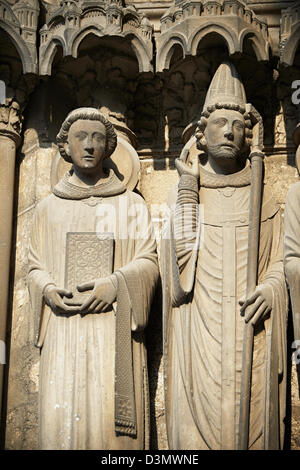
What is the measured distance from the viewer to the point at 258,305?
9.48 metres

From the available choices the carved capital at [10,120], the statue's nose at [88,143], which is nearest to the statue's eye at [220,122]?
the statue's nose at [88,143]

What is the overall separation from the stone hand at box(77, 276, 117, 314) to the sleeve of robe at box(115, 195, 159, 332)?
0.10m

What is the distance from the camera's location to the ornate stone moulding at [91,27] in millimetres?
10430

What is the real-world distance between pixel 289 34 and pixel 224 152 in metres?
1.05

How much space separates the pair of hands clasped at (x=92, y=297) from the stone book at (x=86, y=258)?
0.05 meters

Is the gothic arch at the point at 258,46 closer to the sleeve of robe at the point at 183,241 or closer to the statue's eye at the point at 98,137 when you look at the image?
the sleeve of robe at the point at 183,241

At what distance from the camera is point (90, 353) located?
9.58m

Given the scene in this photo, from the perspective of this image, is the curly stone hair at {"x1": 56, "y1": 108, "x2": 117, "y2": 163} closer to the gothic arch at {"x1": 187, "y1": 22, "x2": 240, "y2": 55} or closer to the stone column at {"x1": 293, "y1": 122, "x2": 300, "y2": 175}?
the gothic arch at {"x1": 187, "y1": 22, "x2": 240, "y2": 55}

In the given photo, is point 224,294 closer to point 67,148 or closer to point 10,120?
point 67,148

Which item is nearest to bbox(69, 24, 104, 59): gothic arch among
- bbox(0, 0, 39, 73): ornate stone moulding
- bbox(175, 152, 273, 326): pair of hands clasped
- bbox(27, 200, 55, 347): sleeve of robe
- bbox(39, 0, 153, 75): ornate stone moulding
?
bbox(39, 0, 153, 75): ornate stone moulding

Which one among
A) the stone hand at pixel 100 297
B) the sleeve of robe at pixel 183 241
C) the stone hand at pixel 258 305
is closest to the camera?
the stone hand at pixel 258 305

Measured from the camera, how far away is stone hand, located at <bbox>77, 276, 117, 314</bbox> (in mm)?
9625

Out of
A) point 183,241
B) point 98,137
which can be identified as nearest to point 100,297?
point 183,241

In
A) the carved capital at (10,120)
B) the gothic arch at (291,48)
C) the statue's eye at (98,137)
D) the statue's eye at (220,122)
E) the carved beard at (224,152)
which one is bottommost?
the carved beard at (224,152)
